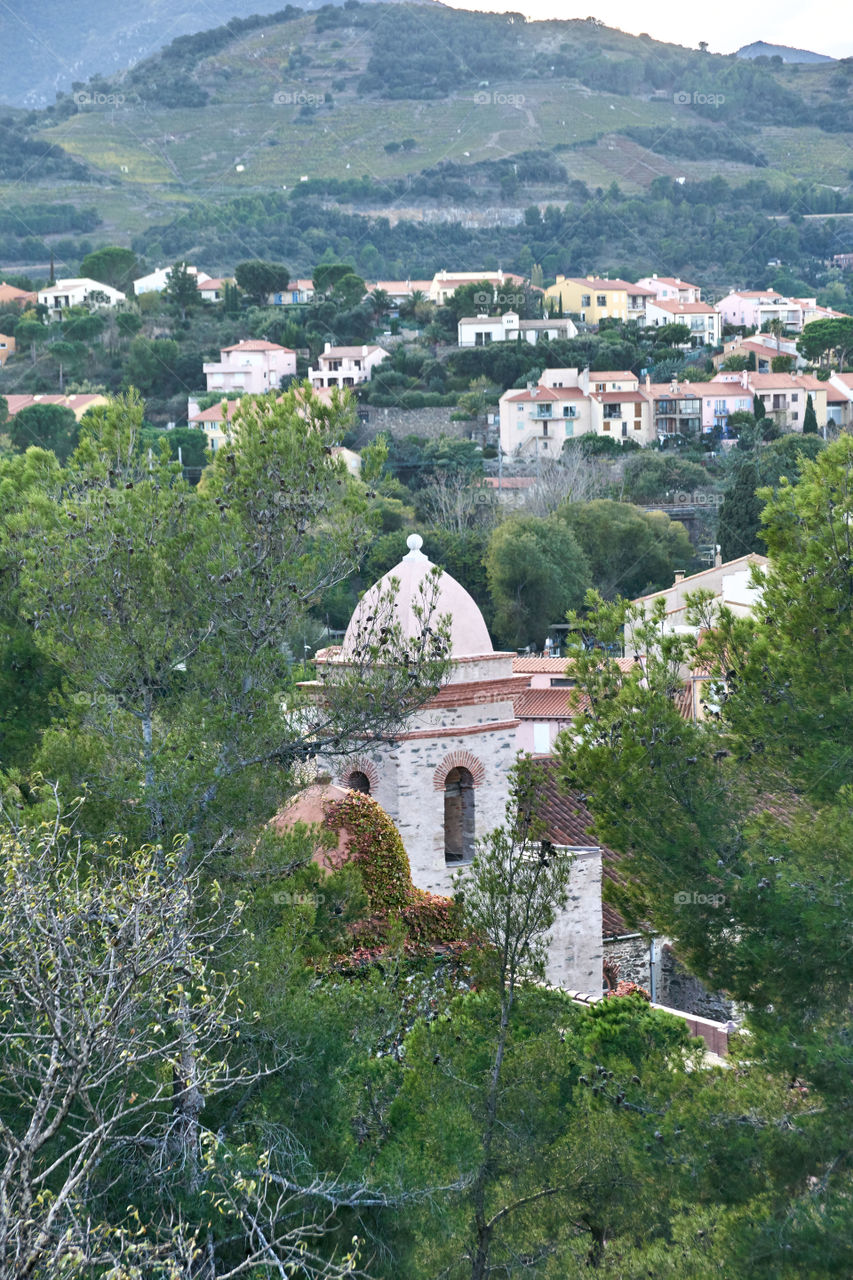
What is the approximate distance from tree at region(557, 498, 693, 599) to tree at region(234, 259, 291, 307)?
Result: 4629cm

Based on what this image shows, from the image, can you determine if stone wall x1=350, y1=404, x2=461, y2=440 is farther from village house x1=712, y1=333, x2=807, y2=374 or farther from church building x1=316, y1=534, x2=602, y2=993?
church building x1=316, y1=534, x2=602, y2=993

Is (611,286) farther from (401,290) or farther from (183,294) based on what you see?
(183,294)

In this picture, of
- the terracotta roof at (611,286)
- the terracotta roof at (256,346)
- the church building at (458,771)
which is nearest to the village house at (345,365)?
the terracotta roof at (256,346)

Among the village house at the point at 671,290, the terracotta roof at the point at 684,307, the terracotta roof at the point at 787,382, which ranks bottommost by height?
the terracotta roof at the point at 787,382

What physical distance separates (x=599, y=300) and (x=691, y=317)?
6.12m

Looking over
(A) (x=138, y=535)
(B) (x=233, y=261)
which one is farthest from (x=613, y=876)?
(B) (x=233, y=261)

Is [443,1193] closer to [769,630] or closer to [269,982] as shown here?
[269,982]

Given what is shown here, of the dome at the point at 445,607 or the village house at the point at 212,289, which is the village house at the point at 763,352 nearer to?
the village house at the point at 212,289

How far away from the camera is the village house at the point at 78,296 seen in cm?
8812

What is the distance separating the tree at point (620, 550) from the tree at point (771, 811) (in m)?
39.2

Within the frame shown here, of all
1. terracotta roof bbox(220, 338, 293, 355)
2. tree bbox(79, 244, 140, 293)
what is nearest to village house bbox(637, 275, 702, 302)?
terracotta roof bbox(220, 338, 293, 355)

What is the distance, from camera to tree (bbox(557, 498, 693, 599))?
49.7 meters

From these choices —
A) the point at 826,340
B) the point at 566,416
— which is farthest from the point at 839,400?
the point at 566,416

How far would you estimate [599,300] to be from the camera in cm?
9419
